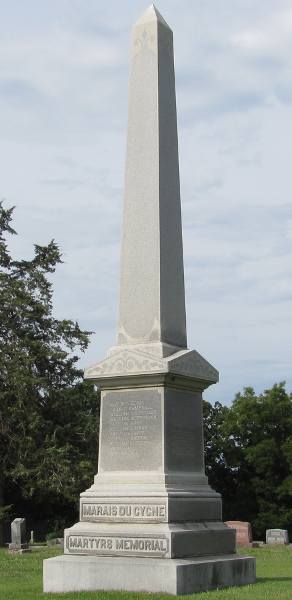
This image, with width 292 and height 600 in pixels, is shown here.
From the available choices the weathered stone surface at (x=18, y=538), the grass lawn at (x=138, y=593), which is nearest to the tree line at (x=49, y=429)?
the weathered stone surface at (x=18, y=538)

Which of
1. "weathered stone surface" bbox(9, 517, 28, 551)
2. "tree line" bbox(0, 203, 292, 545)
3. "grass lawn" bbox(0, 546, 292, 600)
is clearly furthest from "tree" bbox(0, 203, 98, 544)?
"grass lawn" bbox(0, 546, 292, 600)

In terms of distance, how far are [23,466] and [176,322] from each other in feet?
82.7

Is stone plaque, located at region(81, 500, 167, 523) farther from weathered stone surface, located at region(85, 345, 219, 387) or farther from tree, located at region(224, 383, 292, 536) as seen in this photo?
tree, located at region(224, 383, 292, 536)

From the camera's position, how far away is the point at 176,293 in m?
13.9

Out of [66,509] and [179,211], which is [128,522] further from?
[66,509]

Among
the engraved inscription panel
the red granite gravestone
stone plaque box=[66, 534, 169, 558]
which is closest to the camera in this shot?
stone plaque box=[66, 534, 169, 558]

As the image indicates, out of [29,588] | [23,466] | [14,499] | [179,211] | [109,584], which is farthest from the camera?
[14,499]

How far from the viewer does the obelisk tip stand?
586 inches

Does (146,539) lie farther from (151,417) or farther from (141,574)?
(151,417)

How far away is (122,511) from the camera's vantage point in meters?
12.6

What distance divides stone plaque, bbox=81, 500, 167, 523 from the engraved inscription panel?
20.6 inches

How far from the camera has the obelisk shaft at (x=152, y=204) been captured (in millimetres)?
13672

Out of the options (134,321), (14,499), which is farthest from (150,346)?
(14,499)

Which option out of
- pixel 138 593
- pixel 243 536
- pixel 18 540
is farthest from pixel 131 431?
pixel 243 536
